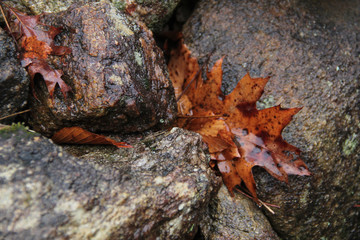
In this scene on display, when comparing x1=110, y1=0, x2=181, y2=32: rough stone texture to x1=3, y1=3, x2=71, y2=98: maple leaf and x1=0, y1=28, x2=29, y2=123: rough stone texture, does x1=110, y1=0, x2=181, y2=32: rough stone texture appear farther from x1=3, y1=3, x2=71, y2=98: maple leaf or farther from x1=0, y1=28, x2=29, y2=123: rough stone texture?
x1=0, y1=28, x2=29, y2=123: rough stone texture

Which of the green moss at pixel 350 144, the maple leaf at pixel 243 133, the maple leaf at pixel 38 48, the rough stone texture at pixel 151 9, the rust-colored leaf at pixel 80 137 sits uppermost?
the green moss at pixel 350 144

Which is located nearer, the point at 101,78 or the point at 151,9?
the point at 101,78

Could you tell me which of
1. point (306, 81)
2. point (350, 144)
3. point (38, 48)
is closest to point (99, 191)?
point (38, 48)

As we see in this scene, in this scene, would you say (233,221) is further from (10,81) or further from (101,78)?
(10,81)

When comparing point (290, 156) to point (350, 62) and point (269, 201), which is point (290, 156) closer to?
point (269, 201)

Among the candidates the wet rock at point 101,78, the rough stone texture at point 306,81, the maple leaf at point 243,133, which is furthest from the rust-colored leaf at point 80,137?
the rough stone texture at point 306,81

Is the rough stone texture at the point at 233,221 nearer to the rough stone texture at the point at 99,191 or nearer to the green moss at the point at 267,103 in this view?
the rough stone texture at the point at 99,191

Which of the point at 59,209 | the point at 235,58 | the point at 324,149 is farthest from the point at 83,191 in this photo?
the point at 324,149
